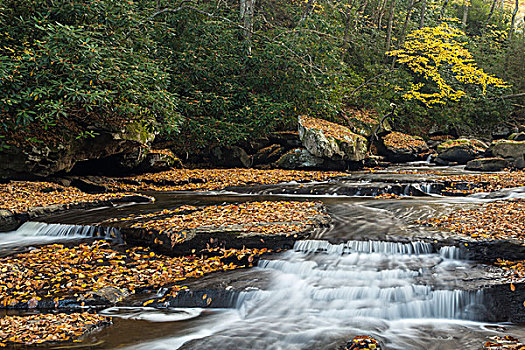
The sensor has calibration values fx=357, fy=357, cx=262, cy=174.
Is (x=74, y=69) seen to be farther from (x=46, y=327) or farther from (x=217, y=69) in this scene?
(x=217, y=69)

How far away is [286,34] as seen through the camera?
14969mm

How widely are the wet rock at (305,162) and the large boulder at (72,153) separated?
5.61m

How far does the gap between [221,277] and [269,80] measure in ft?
38.8

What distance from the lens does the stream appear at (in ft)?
12.7

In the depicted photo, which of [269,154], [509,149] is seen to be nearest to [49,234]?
[269,154]

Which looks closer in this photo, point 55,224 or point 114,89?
point 55,224

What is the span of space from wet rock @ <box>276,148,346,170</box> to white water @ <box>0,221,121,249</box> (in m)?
9.17

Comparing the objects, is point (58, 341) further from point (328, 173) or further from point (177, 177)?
point (328, 173)

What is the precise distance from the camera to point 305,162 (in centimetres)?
1462

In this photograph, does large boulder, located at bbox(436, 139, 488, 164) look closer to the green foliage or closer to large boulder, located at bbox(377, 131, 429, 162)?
large boulder, located at bbox(377, 131, 429, 162)

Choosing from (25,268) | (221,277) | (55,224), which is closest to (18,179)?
(55,224)

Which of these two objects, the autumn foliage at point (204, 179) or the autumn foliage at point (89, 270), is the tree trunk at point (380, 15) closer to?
the autumn foliage at point (204, 179)

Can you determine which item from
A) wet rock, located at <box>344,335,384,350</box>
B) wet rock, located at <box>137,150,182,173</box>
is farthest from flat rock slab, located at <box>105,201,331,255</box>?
wet rock, located at <box>137,150,182,173</box>

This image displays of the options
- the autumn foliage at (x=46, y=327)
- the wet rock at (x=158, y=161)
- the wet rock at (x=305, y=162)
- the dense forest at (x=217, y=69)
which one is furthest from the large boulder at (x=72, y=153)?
the autumn foliage at (x=46, y=327)
